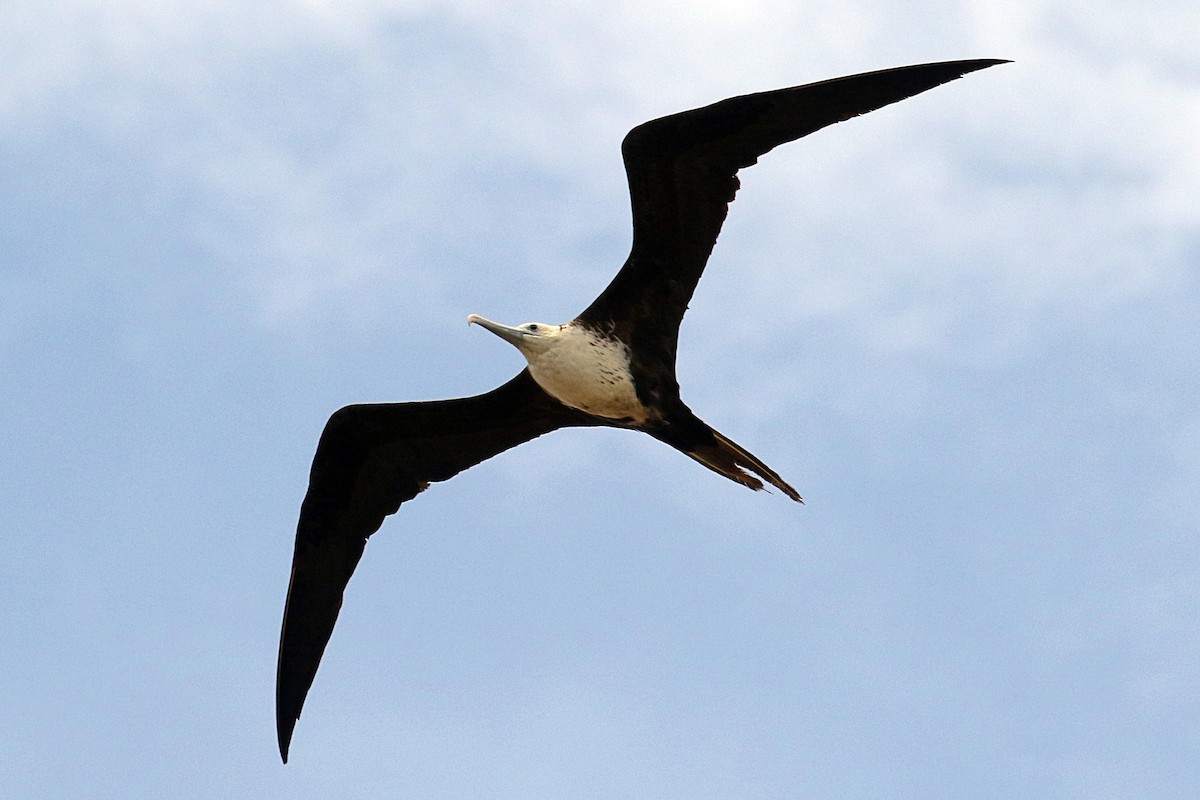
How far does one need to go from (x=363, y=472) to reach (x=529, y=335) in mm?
1569

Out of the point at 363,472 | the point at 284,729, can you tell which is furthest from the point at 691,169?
the point at 284,729

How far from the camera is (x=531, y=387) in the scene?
10750 millimetres

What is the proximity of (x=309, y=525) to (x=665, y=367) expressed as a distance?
2646 mm

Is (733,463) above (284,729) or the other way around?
above

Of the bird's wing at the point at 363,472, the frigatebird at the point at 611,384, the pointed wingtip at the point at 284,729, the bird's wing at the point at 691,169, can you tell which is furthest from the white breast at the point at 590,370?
the pointed wingtip at the point at 284,729

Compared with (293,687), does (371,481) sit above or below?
above

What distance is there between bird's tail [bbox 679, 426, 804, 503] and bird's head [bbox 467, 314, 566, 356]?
1034 millimetres

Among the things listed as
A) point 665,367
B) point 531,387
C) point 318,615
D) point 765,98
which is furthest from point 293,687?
point 765,98

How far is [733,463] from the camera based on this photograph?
10.3 metres

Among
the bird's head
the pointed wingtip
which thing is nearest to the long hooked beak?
the bird's head

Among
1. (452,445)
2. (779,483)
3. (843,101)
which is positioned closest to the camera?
(843,101)

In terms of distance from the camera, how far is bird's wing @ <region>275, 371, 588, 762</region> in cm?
1091

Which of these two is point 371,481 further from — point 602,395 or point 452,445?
point 602,395

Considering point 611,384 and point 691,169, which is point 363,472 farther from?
point 691,169
